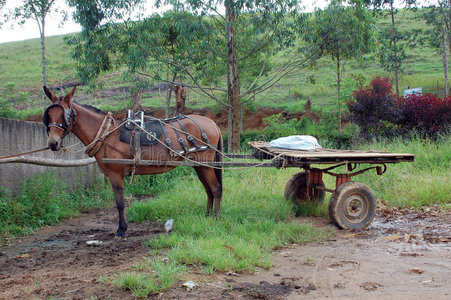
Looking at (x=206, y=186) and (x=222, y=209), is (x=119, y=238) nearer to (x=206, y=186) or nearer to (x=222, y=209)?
(x=206, y=186)

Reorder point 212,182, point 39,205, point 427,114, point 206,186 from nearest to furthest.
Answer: point 212,182 < point 206,186 < point 39,205 < point 427,114

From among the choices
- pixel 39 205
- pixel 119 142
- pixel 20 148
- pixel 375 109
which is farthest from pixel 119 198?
pixel 375 109

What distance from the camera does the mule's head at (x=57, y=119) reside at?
5.63 metres

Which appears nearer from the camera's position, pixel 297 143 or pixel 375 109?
pixel 297 143

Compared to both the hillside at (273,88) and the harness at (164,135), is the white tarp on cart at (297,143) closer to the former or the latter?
the harness at (164,135)

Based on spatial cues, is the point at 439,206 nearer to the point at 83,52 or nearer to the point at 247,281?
the point at 247,281

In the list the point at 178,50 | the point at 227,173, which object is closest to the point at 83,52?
the point at 178,50

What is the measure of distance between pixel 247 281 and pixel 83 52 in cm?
1086

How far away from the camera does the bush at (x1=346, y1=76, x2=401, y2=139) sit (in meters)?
14.3

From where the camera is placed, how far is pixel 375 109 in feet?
47.8

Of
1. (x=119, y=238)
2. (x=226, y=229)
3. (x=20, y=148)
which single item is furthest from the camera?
(x=20, y=148)

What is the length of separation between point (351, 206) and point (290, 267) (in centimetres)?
234

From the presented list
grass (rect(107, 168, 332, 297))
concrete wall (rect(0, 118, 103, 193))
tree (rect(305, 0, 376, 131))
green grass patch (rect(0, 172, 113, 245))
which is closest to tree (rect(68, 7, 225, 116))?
tree (rect(305, 0, 376, 131))

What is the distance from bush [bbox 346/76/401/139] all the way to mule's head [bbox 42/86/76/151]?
1153cm
